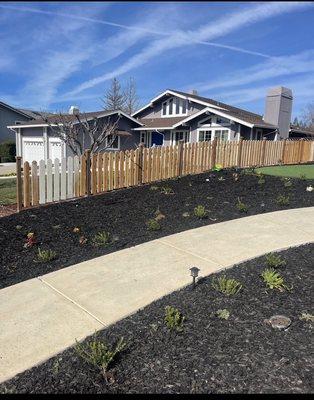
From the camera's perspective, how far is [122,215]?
7.14 metres

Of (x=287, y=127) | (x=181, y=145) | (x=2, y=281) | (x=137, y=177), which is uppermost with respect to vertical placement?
(x=287, y=127)

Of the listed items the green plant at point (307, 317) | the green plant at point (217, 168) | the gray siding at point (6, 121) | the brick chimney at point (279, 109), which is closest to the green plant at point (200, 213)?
the green plant at point (307, 317)

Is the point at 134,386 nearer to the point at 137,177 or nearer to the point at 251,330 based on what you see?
the point at 251,330

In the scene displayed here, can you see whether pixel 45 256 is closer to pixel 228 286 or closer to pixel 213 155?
pixel 228 286

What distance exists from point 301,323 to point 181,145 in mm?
8878

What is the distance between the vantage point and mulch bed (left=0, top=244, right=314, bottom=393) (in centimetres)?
262

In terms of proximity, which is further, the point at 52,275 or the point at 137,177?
the point at 137,177

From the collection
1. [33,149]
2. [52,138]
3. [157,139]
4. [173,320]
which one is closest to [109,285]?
[173,320]

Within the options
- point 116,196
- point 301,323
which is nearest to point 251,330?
point 301,323

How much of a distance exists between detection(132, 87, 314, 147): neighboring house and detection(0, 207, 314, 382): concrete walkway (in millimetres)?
16424

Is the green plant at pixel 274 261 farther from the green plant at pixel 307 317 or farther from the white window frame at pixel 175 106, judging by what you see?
the white window frame at pixel 175 106

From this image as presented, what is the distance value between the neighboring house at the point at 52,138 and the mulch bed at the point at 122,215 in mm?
14841

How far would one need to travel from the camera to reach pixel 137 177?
33.9 ft

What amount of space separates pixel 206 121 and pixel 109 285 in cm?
2101
